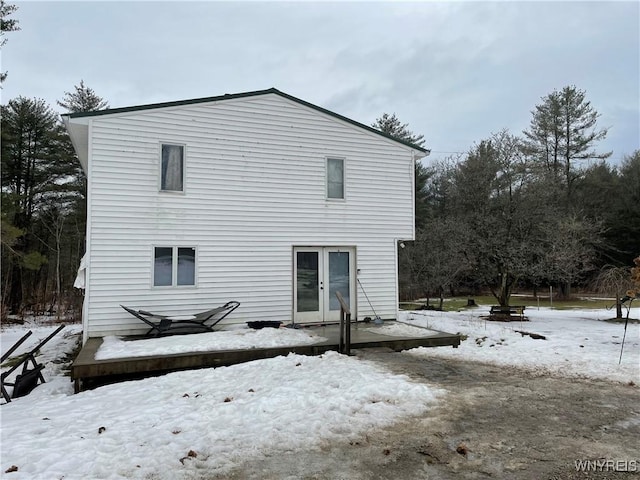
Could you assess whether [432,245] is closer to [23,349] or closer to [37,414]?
[23,349]

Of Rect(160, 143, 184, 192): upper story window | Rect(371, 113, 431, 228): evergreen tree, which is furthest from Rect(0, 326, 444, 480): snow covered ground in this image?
Rect(371, 113, 431, 228): evergreen tree

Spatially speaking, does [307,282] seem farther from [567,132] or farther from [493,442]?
[567,132]

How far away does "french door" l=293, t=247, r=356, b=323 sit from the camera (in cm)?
1073

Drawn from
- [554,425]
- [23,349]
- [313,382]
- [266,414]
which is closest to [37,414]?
[266,414]

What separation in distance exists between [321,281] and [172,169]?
455 cm

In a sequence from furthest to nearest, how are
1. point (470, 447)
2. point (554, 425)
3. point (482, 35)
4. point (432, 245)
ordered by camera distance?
1. point (432, 245)
2. point (482, 35)
3. point (554, 425)
4. point (470, 447)

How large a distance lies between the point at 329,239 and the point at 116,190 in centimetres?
511

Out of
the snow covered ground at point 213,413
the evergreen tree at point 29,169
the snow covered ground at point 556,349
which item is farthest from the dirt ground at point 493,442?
the evergreen tree at point 29,169

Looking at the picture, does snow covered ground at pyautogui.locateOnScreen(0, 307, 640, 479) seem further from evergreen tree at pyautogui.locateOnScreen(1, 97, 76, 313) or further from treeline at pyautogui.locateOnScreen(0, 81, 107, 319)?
evergreen tree at pyautogui.locateOnScreen(1, 97, 76, 313)

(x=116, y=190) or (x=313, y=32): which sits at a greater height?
(x=313, y=32)

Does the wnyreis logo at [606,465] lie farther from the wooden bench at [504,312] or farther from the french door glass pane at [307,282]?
the wooden bench at [504,312]

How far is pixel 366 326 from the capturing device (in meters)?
10.3

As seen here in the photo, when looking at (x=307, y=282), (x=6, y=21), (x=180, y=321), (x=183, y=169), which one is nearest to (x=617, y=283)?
(x=307, y=282)

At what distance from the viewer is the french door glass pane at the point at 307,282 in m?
10.7
